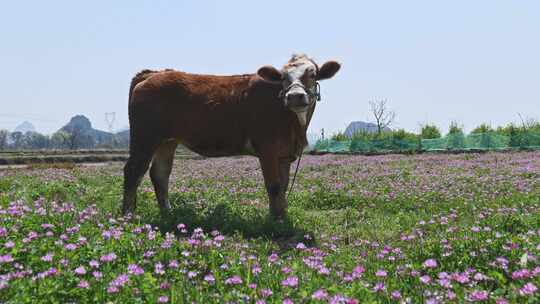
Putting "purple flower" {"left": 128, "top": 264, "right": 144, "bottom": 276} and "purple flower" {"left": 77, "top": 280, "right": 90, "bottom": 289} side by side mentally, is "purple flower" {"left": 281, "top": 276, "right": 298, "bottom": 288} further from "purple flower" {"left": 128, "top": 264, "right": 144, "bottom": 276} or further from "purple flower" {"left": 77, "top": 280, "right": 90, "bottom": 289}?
"purple flower" {"left": 77, "top": 280, "right": 90, "bottom": 289}

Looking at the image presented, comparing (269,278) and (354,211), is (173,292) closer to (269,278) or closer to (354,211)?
(269,278)

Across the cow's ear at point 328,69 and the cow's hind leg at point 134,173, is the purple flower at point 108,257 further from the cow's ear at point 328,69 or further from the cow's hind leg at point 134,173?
the cow's ear at point 328,69

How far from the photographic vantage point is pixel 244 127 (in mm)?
7535

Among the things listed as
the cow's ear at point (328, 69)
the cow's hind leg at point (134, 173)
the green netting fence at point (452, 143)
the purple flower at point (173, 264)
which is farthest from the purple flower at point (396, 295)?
the green netting fence at point (452, 143)

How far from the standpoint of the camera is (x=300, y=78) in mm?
6863

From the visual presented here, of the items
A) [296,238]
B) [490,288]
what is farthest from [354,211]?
[490,288]

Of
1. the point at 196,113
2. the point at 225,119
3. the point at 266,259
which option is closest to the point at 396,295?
the point at 266,259

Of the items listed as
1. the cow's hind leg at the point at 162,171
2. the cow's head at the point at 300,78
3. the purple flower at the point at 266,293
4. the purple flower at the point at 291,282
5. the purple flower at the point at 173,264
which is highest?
the cow's head at the point at 300,78

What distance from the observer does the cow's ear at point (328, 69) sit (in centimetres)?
754

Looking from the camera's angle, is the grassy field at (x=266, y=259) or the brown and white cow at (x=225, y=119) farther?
the brown and white cow at (x=225, y=119)

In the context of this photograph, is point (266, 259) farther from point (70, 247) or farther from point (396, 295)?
point (70, 247)

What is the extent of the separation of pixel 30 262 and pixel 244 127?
4.16 metres

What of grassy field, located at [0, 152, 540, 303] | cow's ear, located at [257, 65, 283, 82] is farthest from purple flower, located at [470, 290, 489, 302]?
cow's ear, located at [257, 65, 283, 82]

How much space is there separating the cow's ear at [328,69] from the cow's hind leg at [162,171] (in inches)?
107
